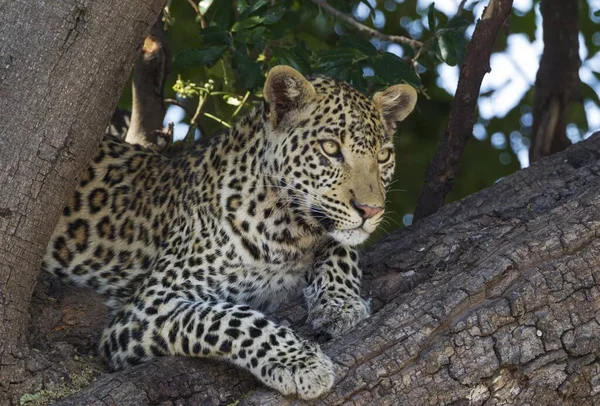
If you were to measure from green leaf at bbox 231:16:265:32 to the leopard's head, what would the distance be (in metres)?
1.05

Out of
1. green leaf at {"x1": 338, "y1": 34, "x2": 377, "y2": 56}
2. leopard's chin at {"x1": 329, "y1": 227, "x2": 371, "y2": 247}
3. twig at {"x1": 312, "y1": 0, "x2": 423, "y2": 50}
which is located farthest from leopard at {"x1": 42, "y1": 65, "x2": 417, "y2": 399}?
twig at {"x1": 312, "y1": 0, "x2": 423, "y2": 50}

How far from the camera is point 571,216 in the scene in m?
5.78

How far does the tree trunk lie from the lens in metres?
5.21

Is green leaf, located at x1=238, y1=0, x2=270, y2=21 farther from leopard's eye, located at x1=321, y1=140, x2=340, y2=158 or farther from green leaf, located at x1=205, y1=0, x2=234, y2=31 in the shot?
leopard's eye, located at x1=321, y1=140, x2=340, y2=158

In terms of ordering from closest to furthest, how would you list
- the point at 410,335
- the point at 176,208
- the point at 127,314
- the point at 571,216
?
1. the point at 410,335
2. the point at 571,216
3. the point at 127,314
4. the point at 176,208

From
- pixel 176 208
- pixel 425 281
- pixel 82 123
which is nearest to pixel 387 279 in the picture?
pixel 425 281

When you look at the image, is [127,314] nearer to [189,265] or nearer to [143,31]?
[189,265]

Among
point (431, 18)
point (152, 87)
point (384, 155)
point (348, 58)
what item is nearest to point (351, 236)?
point (384, 155)

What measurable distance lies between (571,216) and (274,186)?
169 cm

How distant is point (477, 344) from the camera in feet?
17.1

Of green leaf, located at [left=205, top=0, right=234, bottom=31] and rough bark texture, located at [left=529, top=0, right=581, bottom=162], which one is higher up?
rough bark texture, located at [left=529, top=0, right=581, bottom=162]

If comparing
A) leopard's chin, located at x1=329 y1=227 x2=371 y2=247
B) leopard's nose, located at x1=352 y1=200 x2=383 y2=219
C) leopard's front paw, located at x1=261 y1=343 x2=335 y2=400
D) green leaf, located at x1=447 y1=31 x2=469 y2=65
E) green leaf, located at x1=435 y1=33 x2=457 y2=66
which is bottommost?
leopard's front paw, located at x1=261 y1=343 x2=335 y2=400

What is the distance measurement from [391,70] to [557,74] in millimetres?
2382

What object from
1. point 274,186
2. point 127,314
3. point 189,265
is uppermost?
point 274,186
